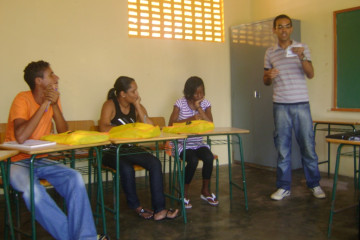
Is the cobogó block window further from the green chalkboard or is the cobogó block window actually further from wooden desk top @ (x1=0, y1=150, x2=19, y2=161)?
wooden desk top @ (x1=0, y1=150, x2=19, y2=161)

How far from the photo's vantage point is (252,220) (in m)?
2.90

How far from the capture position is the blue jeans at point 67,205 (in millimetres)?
2201

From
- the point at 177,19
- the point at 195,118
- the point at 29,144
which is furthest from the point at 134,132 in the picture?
the point at 177,19

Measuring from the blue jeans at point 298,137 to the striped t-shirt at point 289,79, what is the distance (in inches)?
2.8

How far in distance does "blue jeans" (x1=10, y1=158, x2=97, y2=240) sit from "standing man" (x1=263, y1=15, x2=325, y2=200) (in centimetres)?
191

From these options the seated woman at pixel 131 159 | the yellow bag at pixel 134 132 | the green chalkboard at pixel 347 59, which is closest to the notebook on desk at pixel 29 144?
the yellow bag at pixel 134 132

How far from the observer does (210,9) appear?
202 inches

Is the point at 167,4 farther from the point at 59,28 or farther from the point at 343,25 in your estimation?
the point at 343,25

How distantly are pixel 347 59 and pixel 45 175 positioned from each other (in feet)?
11.5

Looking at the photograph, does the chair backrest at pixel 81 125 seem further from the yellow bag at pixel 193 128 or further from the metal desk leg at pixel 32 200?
the metal desk leg at pixel 32 200

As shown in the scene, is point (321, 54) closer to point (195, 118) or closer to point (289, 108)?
point (289, 108)

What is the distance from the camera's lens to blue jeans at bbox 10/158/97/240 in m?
2.20

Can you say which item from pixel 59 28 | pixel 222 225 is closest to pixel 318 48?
pixel 222 225

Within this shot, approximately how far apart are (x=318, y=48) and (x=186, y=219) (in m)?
2.85
